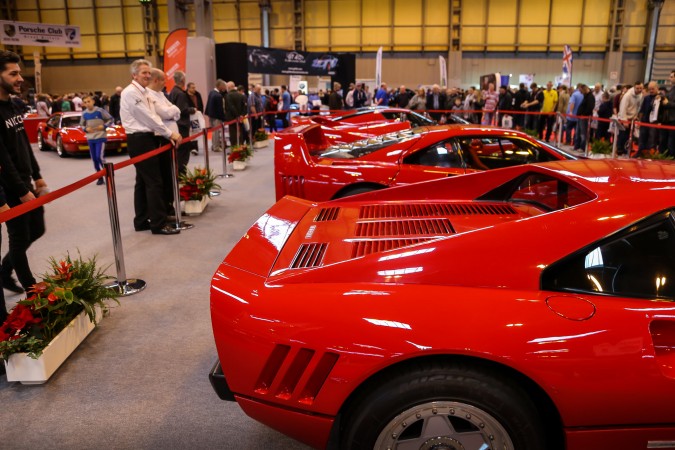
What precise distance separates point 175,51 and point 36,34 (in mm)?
11119

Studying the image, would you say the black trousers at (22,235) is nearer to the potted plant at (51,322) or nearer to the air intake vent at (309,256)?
the potted plant at (51,322)

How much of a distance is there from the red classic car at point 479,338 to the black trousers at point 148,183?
13.6 ft

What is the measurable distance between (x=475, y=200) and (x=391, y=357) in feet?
5.41

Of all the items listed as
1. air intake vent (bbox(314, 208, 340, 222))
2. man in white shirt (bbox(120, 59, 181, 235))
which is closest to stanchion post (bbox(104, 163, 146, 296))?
man in white shirt (bbox(120, 59, 181, 235))

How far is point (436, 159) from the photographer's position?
17.2 feet

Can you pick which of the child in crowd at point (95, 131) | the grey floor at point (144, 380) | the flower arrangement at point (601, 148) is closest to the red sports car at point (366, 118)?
the flower arrangement at point (601, 148)

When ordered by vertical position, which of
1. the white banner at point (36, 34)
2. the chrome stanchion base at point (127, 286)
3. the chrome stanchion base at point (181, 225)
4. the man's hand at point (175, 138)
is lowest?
the chrome stanchion base at point (127, 286)

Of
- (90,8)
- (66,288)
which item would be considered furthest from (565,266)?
(90,8)

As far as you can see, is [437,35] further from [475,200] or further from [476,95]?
[475,200]

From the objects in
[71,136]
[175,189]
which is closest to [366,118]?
[175,189]

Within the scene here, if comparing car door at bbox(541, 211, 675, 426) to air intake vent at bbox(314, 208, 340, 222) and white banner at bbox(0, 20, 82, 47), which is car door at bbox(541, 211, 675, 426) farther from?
white banner at bbox(0, 20, 82, 47)

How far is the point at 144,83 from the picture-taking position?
560 cm

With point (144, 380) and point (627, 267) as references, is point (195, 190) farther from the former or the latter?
point (627, 267)

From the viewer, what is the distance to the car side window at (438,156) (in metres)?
5.21
